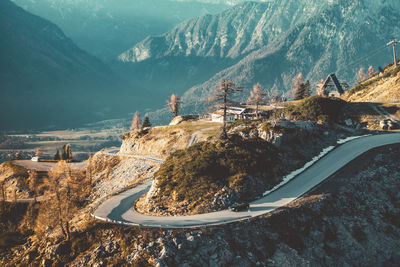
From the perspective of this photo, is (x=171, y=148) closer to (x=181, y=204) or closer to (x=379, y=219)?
(x=181, y=204)

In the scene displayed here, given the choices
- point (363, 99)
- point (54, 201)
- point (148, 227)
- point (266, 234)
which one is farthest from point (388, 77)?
point (54, 201)

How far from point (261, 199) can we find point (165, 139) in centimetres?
4661

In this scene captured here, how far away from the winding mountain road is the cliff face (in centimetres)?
2361

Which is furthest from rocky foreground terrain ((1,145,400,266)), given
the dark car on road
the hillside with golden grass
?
the hillside with golden grass

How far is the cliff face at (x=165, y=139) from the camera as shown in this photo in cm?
7056

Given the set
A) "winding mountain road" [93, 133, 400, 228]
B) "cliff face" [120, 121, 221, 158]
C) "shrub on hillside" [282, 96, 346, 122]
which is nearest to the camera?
"winding mountain road" [93, 133, 400, 228]

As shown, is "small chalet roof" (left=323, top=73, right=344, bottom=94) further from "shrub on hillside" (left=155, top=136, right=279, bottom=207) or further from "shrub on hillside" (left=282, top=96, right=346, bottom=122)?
"shrub on hillside" (left=155, top=136, right=279, bottom=207)

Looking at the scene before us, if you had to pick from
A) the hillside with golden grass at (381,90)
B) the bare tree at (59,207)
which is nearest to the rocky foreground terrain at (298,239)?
the bare tree at (59,207)

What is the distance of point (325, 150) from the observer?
47.5 metres

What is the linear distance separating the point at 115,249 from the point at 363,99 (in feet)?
270

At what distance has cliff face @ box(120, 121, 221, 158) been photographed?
232 ft

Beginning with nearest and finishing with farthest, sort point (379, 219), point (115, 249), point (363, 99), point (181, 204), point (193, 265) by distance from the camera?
point (193, 265) < point (115, 249) < point (379, 219) < point (181, 204) < point (363, 99)

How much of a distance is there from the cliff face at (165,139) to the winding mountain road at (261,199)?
930 inches

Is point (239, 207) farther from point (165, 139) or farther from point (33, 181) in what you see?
point (33, 181)
